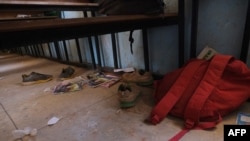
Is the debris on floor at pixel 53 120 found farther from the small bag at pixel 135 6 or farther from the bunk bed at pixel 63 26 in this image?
the small bag at pixel 135 6

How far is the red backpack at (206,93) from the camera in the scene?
802mm

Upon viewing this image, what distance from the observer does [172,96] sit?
903 millimetres

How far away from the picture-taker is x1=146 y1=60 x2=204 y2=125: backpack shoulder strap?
88cm

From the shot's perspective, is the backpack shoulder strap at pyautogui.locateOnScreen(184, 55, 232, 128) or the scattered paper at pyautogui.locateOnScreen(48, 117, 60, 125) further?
the scattered paper at pyautogui.locateOnScreen(48, 117, 60, 125)

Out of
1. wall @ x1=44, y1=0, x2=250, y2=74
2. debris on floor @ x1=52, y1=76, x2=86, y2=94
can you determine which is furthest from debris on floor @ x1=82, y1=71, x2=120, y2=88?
wall @ x1=44, y1=0, x2=250, y2=74

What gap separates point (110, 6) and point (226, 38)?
2.62ft

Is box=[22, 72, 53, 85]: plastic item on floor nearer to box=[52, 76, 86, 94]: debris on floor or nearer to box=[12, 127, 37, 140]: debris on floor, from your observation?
box=[52, 76, 86, 94]: debris on floor

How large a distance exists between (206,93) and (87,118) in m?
0.65

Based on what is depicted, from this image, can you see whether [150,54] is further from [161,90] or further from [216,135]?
[216,135]

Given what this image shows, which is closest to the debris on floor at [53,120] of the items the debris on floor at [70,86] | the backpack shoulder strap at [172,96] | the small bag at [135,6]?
the debris on floor at [70,86]

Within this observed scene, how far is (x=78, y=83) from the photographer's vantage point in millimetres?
1526

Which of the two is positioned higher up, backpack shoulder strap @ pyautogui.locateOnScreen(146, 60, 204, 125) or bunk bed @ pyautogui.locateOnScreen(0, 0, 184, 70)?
bunk bed @ pyautogui.locateOnScreen(0, 0, 184, 70)

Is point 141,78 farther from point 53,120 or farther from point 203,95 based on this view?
point 53,120

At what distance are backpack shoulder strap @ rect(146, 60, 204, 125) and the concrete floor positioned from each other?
0.14 feet
